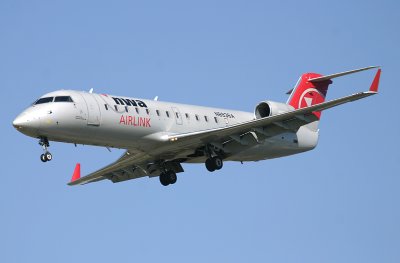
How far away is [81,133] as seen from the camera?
94.6 ft

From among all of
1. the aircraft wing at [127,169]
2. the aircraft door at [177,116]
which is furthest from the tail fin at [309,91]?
the aircraft door at [177,116]

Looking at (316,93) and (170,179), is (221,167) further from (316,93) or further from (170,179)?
(316,93)

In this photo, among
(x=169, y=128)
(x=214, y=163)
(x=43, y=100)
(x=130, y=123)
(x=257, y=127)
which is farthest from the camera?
(x=214, y=163)

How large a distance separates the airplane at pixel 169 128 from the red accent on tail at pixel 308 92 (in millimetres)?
38

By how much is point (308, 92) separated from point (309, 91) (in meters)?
0.07

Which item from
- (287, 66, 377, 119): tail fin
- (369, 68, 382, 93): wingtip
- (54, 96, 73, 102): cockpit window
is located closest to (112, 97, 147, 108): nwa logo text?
(54, 96, 73, 102): cockpit window

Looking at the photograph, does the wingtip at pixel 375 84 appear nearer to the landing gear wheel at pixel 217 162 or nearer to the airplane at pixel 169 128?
the airplane at pixel 169 128

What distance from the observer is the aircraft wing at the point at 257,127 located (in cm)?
3012

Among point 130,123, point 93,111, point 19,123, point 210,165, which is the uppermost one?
point 93,111

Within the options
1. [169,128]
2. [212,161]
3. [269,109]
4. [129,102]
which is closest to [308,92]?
[269,109]

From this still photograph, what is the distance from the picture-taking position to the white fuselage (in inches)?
1123

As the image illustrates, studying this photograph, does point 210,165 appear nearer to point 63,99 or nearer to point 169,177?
point 169,177

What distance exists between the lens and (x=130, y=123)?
96.9 ft

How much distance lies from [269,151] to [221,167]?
2.78 m
